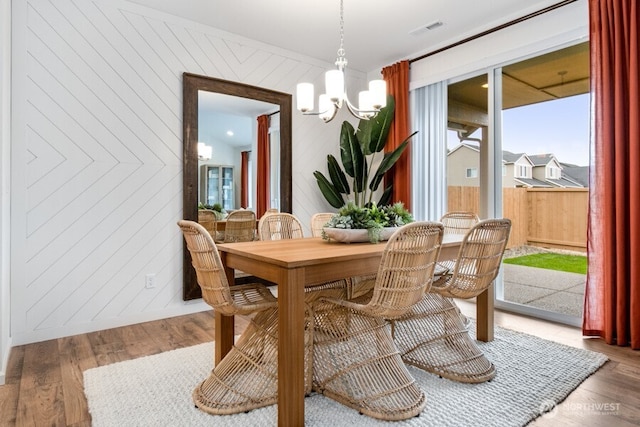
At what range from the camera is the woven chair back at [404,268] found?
5.69 ft

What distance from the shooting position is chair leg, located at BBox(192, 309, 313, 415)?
189 cm

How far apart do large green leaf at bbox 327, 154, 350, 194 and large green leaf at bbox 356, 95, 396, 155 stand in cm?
39

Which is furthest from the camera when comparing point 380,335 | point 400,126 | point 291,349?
point 400,126

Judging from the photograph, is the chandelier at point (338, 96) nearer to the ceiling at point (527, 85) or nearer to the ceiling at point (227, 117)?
the ceiling at point (227, 117)

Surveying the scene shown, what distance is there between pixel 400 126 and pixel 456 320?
2638 millimetres

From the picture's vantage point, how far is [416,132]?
4.18m

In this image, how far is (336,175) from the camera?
4.44m

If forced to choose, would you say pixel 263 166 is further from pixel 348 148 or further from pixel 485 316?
pixel 485 316

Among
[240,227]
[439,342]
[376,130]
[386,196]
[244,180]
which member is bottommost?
[439,342]

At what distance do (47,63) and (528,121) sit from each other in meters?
4.12

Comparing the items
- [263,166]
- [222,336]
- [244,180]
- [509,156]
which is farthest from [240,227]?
[509,156]

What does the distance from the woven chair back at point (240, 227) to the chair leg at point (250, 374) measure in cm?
179

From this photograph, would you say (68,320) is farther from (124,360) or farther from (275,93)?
(275,93)

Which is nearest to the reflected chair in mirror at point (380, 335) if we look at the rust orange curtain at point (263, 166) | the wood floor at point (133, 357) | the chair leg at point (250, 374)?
the chair leg at point (250, 374)
